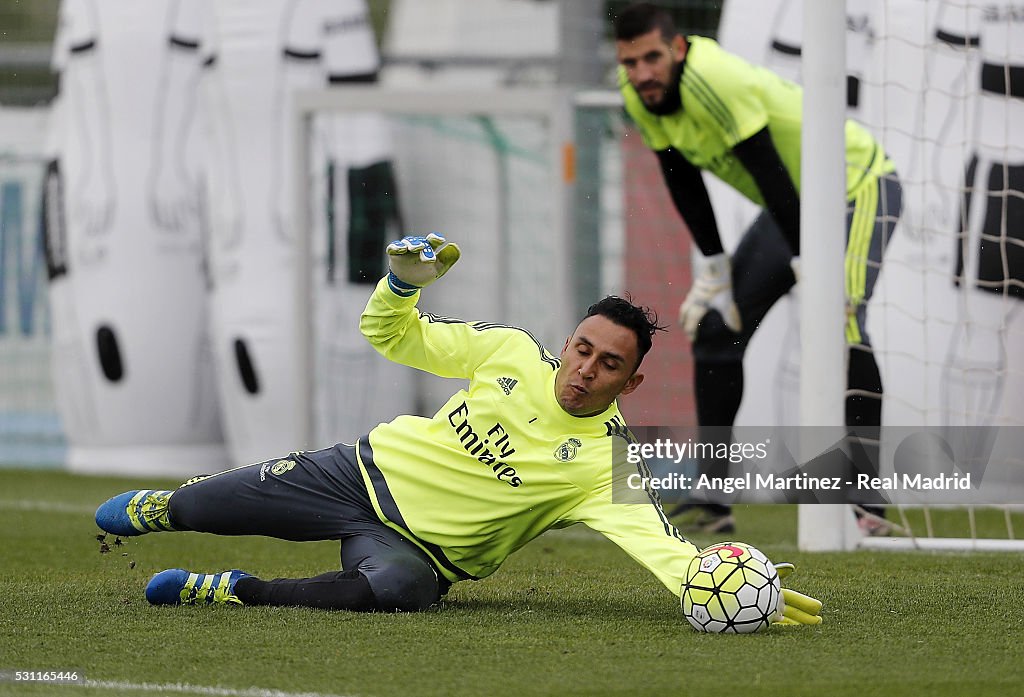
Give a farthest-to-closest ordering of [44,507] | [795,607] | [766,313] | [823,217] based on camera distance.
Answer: [44,507] < [766,313] < [823,217] < [795,607]

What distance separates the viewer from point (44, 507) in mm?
8211

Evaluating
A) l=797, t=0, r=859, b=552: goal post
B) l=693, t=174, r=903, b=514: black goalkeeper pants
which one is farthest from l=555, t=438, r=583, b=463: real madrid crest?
l=693, t=174, r=903, b=514: black goalkeeper pants

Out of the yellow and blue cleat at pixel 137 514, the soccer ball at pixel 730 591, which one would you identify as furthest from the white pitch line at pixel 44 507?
the soccer ball at pixel 730 591

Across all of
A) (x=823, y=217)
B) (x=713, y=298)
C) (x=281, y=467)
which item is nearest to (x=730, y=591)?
(x=281, y=467)

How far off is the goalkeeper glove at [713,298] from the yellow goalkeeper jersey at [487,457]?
8.37 feet

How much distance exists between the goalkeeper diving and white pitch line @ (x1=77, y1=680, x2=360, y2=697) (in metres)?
1.01

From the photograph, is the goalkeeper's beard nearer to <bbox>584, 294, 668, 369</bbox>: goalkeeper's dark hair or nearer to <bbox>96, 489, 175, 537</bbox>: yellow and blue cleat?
<bbox>584, 294, 668, 369</bbox>: goalkeeper's dark hair

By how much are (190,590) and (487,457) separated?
0.94 metres

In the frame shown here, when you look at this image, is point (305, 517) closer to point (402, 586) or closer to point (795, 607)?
point (402, 586)

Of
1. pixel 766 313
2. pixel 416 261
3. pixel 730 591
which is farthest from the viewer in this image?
pixel 766 313

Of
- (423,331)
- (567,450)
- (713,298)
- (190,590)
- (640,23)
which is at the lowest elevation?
(190,590)

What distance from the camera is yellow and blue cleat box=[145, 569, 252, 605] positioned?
181 inches

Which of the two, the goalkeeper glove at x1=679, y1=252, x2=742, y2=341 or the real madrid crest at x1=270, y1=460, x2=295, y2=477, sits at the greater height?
the goalkeeper glove at x1=679, y1=252, x2=742, y2=341

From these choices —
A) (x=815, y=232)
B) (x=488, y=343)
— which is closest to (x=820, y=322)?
→ (x=815, y=232)
